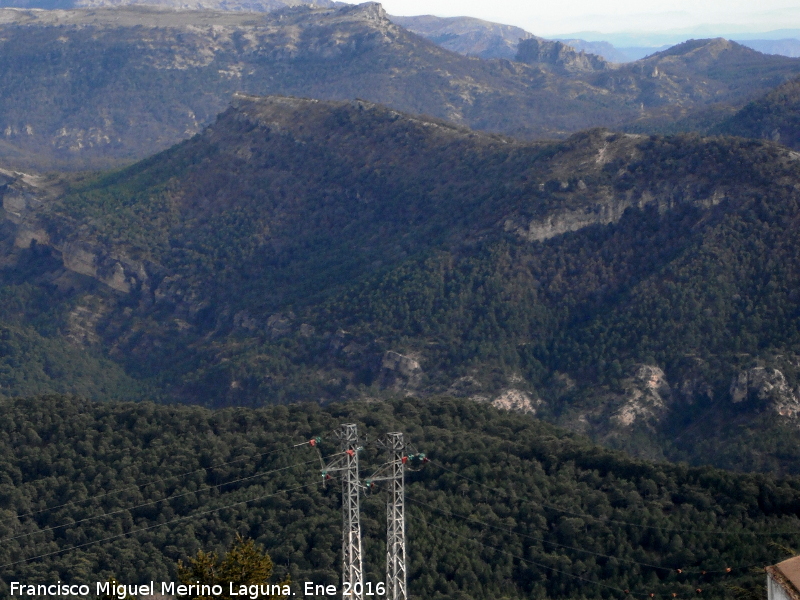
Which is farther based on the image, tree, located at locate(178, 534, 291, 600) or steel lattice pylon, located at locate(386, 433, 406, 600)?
steel lattice pylon, located at locate(386, 433, 406, 600)

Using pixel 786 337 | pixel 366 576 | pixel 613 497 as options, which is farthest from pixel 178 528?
pixel 786 337

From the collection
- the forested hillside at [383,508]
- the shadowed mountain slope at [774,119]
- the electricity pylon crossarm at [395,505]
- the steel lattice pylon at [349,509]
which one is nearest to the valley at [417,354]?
the forested hillside at [383,508]

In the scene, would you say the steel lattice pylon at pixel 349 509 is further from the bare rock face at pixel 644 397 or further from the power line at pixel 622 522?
the bare rock face at pixel 644 397

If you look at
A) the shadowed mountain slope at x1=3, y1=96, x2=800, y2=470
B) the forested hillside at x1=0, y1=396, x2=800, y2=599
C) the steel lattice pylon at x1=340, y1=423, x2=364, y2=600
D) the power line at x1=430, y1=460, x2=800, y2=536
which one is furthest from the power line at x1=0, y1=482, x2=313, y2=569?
the shadowed mountain slope at x1=3, y1=96, x2=800, y2=470

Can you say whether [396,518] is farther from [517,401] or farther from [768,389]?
[517,401]

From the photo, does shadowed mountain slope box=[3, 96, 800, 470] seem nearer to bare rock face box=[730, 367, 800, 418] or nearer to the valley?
bare rock face box=[730, 367, 800, 418]
